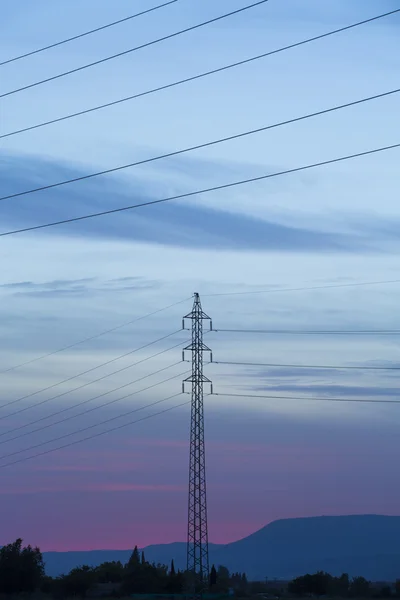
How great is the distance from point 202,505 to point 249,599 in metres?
45.2

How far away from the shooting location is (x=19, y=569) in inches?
5891

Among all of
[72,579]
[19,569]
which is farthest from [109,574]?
[19,569]

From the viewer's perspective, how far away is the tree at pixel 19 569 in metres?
149

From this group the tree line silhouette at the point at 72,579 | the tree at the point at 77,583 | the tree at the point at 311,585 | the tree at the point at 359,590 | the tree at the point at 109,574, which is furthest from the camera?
the tree at the point at 109,574

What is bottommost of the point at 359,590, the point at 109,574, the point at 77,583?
the point at 77,583

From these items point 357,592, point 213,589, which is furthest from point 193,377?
point 357,592

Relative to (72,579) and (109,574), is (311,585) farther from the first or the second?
(72,579)

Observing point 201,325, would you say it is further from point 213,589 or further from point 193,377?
point 213,589

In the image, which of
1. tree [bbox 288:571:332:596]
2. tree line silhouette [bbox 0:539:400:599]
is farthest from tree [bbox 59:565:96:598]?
tree [bbox 288:571:332:596]

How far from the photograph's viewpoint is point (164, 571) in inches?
6117

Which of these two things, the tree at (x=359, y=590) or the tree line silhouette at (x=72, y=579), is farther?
the tree at (x=359, y=590)

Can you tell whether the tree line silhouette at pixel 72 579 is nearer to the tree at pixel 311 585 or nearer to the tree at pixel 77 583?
the tree at pixel 77 583

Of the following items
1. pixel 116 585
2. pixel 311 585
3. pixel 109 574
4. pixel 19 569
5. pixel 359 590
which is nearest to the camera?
pixel 19 569

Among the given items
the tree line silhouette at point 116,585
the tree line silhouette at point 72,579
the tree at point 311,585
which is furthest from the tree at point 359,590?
the tree line silhouette at point 72,579
